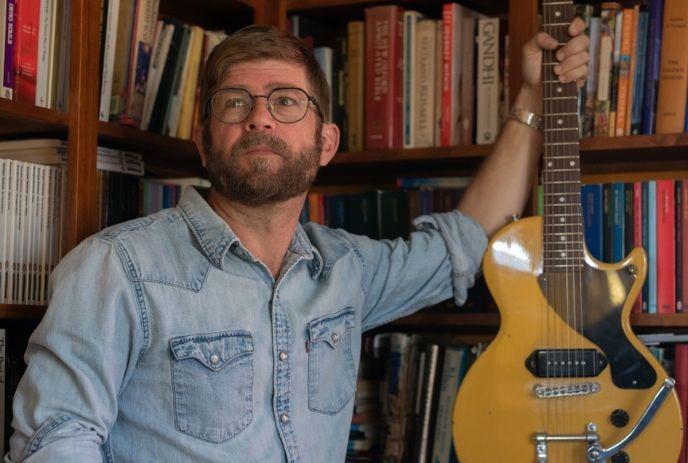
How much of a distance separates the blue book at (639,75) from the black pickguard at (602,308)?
0.32 meters

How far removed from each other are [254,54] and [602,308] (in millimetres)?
722

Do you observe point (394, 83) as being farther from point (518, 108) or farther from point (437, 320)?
point (437, 320)

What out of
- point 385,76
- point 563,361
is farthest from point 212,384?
point 385,76

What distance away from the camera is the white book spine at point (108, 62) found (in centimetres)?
177

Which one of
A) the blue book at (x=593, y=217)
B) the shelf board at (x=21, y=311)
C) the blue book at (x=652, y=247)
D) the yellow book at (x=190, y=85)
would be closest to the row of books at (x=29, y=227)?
the shelf board at (x=21, y=311)

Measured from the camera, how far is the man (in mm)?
1400

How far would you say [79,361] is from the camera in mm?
1391

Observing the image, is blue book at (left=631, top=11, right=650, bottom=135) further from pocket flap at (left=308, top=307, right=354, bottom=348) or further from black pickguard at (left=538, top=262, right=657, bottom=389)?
pocket flap at (left=308, top=307, right=354, bottom=348)

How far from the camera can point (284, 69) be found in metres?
1.65

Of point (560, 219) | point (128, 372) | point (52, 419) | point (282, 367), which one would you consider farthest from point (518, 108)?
point (52, 419)

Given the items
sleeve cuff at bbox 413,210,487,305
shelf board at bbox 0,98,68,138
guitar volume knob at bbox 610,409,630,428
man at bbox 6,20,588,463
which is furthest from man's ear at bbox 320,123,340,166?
guitar volume knob at bbox 610,409,630,428

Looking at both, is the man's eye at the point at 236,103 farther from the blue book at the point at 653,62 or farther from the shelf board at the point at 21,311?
the blue book at the point at 653,62

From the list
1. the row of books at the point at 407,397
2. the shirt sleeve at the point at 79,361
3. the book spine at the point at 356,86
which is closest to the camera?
the shirt sleeve at the point at 79,361

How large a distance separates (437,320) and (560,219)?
14.7 inches
